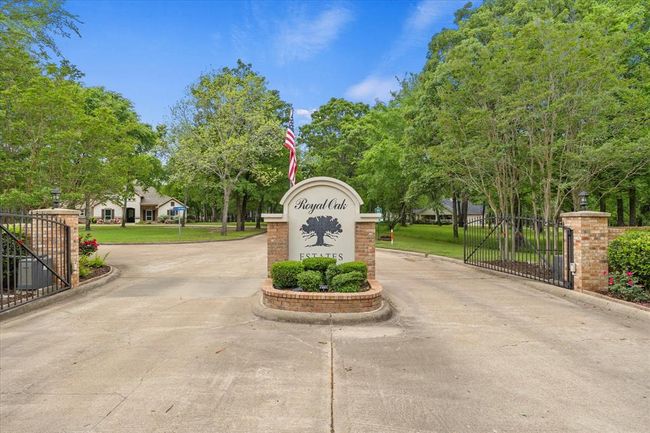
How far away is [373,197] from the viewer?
28.8 meters

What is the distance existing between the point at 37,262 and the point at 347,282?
6304 millimetres

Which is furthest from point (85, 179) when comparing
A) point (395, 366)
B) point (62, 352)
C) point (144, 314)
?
point (395, 366)

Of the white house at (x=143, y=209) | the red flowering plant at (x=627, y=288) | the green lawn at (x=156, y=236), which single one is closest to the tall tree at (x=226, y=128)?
the green lawn at (x=156, y=236)

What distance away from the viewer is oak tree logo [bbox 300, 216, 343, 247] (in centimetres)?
827

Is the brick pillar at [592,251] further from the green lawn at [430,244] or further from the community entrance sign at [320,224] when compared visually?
the green lawn at [430,244]

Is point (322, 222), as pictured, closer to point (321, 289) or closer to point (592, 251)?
point (321, 289)

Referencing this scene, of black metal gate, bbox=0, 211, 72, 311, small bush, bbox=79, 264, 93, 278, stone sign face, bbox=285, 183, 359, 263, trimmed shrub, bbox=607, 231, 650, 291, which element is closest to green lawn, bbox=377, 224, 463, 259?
trimmed shrub, bbox=607, 231, 650, 291

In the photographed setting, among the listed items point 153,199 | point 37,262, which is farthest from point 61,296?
point 153,199

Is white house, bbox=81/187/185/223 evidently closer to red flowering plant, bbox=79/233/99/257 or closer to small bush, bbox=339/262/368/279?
red flowering plant, bbox=79/233/99/257

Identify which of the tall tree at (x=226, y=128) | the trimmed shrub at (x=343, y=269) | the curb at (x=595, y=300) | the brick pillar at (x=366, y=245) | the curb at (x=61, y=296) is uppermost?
the tall tree at (x=226, y=128)

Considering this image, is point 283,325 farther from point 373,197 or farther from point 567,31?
point 373,197

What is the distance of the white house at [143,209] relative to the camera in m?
59.2

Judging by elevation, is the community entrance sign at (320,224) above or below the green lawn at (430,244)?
above

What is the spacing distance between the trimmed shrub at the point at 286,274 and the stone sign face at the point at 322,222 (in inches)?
54.6
